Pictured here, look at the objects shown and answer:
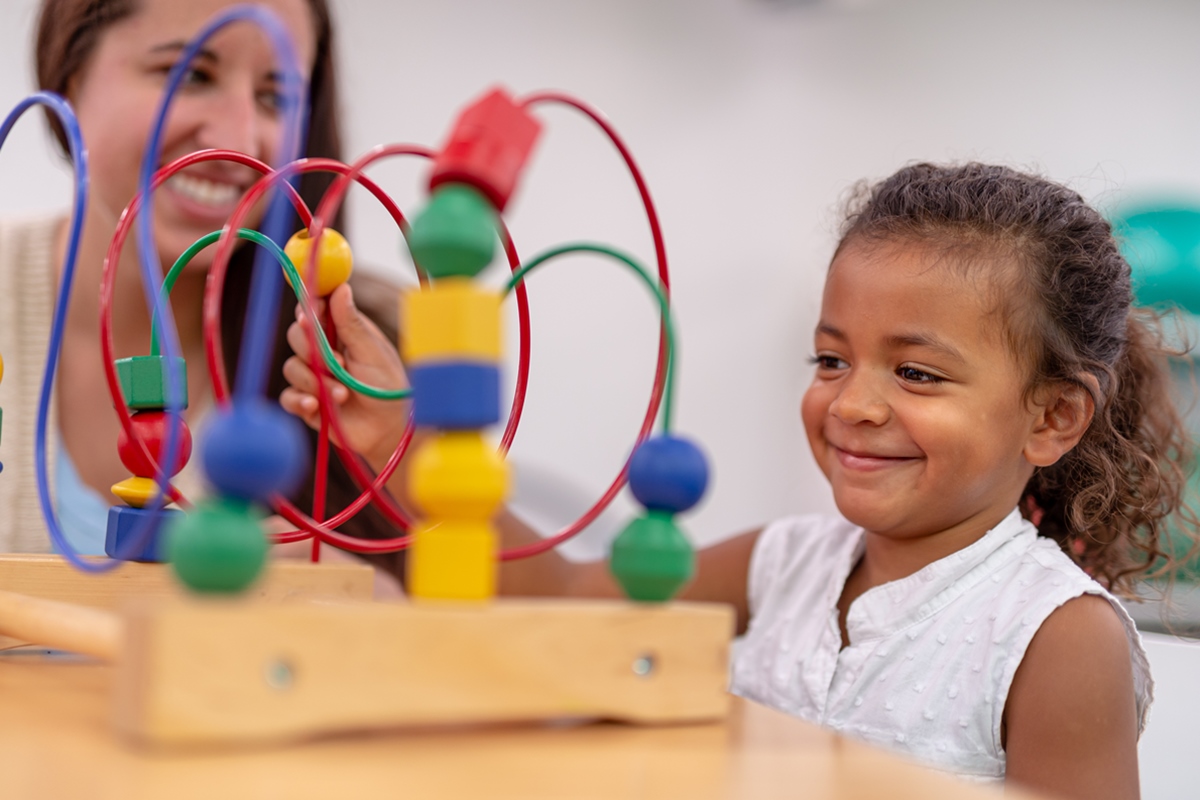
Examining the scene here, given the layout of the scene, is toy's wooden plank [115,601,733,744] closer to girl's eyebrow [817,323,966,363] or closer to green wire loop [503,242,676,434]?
green wire loop [503,242,676,434]

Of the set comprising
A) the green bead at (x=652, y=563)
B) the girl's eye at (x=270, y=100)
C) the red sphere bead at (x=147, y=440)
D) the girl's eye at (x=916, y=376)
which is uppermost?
the girl's eye at (x=270, y=100)

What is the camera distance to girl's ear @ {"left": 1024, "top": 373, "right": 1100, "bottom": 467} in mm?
790

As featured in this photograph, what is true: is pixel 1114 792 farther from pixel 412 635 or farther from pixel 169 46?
pixel 169 46

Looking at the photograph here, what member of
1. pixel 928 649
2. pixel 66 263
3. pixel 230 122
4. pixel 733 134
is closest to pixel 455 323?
pixel 66 263

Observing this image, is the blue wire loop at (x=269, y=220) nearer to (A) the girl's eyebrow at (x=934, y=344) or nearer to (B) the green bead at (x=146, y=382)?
(B) the green bead at (x=146, y=382)

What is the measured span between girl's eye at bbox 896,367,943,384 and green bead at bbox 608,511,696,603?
0.41 m

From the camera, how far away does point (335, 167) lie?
525 millimetres

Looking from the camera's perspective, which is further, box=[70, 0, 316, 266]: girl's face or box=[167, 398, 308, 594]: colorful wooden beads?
box=[70, 0, 316, 266]: girl's face

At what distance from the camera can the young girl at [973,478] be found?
709 mm

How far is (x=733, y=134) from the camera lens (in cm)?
239

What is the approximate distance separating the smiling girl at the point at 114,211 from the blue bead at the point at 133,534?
1.68 ft

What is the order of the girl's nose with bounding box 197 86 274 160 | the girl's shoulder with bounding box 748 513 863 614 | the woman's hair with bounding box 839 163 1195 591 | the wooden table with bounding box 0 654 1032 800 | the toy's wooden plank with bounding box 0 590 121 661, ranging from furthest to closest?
the girl's nose with bounding box 197 86 274 160 < the girl's shoulder with bounding box 748 513 863 614 < the woman's hair with bounding box 839 163 1195 591 < the toy's wooden plank with bounding box 0 590 121 661 < the wooden table with bounding box 0 654 1032 800

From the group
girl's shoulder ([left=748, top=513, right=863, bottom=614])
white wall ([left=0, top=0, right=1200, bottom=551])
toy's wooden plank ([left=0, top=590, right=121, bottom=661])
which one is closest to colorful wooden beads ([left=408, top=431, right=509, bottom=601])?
toy's wooden plank ([left=0, top=590, right=121, bottom=661])

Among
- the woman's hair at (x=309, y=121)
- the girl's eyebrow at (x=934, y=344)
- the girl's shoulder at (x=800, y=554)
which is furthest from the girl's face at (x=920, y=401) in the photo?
the woman's hair at (x=309, y=121)
